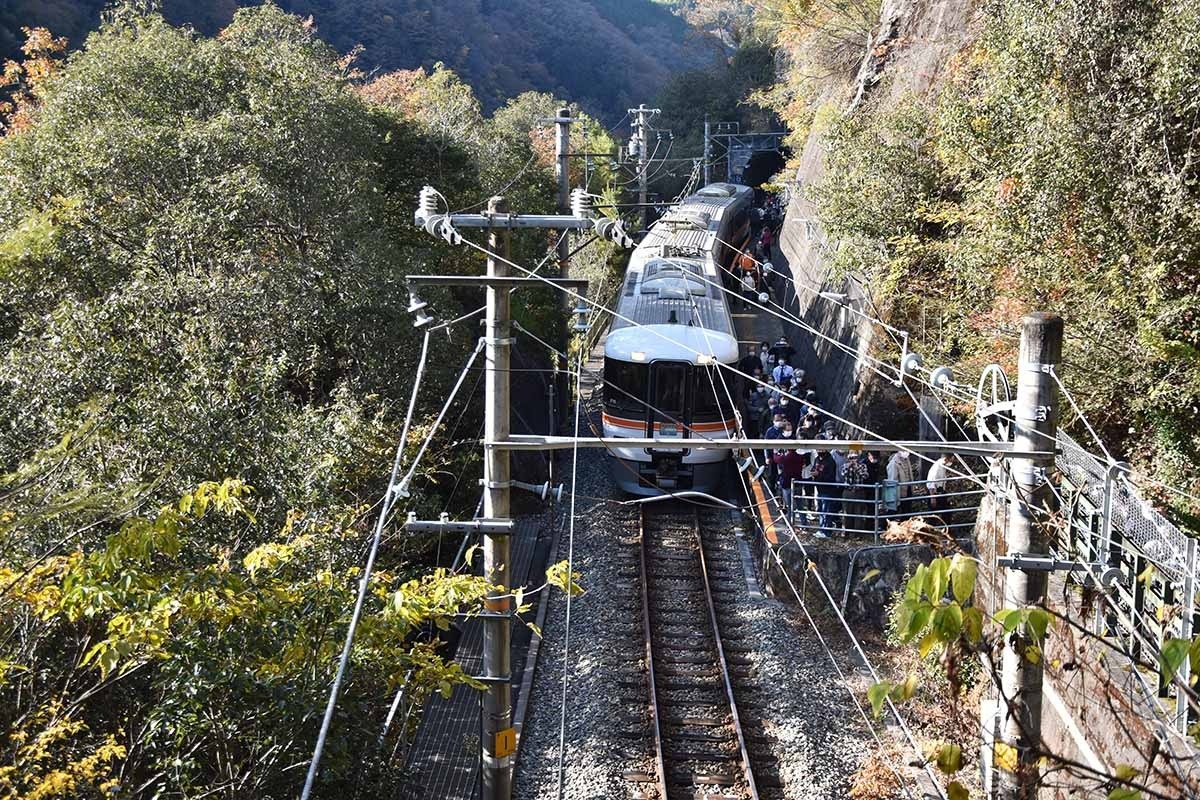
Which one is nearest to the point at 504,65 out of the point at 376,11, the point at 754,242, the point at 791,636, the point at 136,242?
the point at 376,11

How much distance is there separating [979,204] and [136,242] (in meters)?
11.0

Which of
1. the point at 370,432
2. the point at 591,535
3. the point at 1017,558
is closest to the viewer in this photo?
the point at 1017,558

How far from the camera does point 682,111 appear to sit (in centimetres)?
5297

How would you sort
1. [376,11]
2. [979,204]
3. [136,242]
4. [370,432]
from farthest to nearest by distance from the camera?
[376,11] < [136,242] < [979,204] < [370,432]

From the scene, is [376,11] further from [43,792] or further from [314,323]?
[43,792]

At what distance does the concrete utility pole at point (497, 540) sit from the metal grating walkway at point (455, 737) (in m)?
1.15

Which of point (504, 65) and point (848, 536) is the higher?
point (504, 65)

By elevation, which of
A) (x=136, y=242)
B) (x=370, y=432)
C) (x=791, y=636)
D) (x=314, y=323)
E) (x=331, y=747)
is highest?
(x=136, y=242)

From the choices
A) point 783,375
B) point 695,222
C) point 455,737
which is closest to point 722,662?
point 455,737

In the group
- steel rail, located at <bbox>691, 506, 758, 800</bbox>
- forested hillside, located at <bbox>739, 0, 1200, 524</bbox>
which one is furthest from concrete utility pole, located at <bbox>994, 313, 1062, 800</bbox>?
forested hillside, located at <bbox>739, 0, 1200, 524</bbox>

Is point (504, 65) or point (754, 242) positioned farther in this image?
point (504, 65)

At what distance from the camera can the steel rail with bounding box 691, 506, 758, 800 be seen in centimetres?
994

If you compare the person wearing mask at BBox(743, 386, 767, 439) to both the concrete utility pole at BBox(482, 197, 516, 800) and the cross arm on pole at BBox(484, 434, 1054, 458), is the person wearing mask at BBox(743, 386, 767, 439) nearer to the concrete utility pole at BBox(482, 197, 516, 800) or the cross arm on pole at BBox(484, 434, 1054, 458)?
the cross arm on pole at BBox(484, 434, 1054, 458)

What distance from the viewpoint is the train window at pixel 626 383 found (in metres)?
16.9
